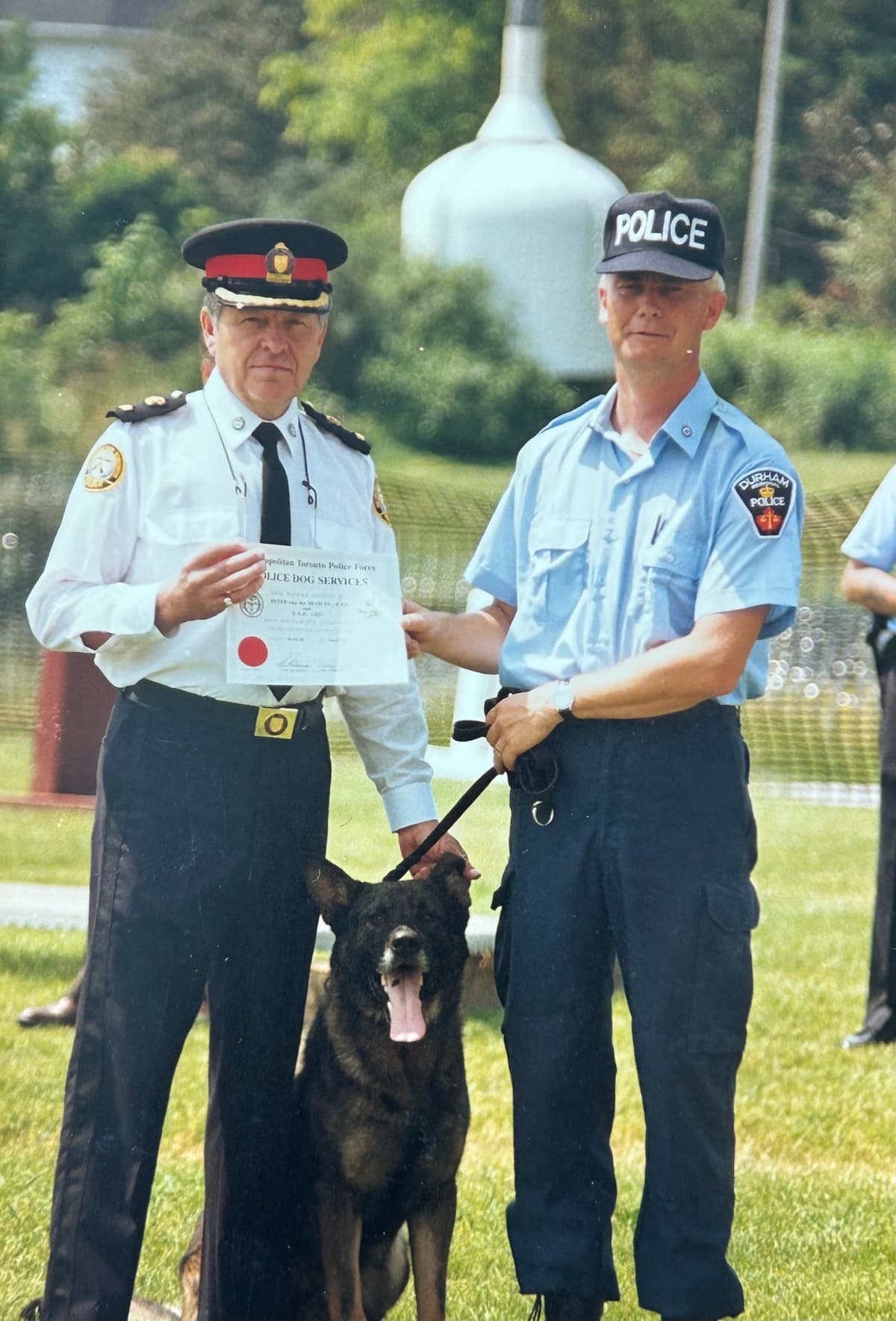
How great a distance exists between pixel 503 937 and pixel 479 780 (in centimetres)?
33

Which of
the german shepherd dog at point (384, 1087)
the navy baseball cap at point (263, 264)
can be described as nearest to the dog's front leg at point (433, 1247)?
the german shepherd dog at point (384, 1087)

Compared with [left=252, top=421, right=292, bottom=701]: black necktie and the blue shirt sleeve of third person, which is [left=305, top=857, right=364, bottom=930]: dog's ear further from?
the blue shirt sleeve of third person

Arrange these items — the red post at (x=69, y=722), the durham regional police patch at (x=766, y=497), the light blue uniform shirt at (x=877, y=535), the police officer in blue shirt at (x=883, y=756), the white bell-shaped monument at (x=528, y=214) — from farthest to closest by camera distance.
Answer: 1. the police officer in blue shirt at (x=883, y=756)
2. the light blue uniform shirt at (x=877, y=535)
3. the white bell-shaped monument at (x=528, y=214)
4. the red post at (x=69, y=722)
5. the durham regional police patch at (x=766, y=497)

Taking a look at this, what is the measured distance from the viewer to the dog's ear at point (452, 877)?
11.3 feet

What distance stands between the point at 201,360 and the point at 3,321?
19.2 inches

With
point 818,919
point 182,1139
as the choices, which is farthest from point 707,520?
point 818,919

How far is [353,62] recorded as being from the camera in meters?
3.66

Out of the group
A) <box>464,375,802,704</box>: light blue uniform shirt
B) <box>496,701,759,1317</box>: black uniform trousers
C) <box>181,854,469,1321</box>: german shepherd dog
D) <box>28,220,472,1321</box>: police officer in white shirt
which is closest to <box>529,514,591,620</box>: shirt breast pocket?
<box>464,375,802,704</box>: light blue uniform shirt

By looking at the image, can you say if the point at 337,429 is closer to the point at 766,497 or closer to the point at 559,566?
the point at 559,566

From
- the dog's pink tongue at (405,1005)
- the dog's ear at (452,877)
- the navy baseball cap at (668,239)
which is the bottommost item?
the dog's pink tongue at (405,1005)

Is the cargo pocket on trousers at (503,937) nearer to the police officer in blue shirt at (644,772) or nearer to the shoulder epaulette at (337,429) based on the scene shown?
the police officer in blue shirt at (644,772)

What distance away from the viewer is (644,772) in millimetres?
3174

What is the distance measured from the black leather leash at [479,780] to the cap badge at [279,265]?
0.94m

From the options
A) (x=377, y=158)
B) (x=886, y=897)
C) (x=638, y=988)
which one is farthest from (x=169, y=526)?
(x=886, y=897)
